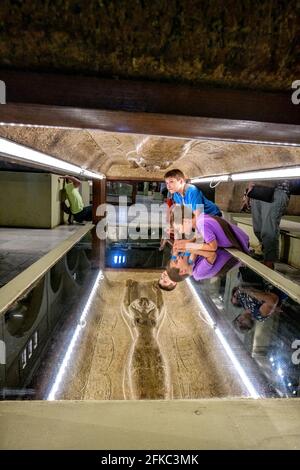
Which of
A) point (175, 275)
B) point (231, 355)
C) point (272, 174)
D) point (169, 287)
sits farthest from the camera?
point (175, 275)

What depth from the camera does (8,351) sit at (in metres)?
1.68

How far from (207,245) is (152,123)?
4252mm

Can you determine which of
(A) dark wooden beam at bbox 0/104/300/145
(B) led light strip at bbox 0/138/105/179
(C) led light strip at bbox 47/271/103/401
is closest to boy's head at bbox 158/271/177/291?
(C) led light strip at bbox 47/271/103/401

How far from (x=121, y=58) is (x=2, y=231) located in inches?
281

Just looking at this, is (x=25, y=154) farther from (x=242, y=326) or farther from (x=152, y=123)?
(x=242, y=326)

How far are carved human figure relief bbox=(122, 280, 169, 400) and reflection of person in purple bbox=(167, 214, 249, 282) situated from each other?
0.92 metres

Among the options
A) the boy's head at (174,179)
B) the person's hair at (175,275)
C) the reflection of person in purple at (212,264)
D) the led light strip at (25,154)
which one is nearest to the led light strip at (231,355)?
the person's hair at (175,275)

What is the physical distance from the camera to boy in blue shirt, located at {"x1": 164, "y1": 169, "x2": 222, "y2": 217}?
4383 mm

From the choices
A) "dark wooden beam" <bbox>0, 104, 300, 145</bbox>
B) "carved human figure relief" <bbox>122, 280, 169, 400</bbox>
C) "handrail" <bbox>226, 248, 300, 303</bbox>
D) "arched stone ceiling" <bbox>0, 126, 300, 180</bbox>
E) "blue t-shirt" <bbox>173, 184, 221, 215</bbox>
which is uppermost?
"arched stone ceiling" <bbox>0, 126, 300, 180</bbox>

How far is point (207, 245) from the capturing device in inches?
198

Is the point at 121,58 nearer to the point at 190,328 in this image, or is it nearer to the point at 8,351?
the point at 8,351

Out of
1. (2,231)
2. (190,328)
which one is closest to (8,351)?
(190,328)

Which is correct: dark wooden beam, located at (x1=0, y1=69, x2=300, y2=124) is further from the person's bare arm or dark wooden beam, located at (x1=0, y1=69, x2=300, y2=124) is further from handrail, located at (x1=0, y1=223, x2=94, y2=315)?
the person's bare arm

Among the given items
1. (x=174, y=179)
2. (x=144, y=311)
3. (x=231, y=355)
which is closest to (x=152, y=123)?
(x=231, y=355)
